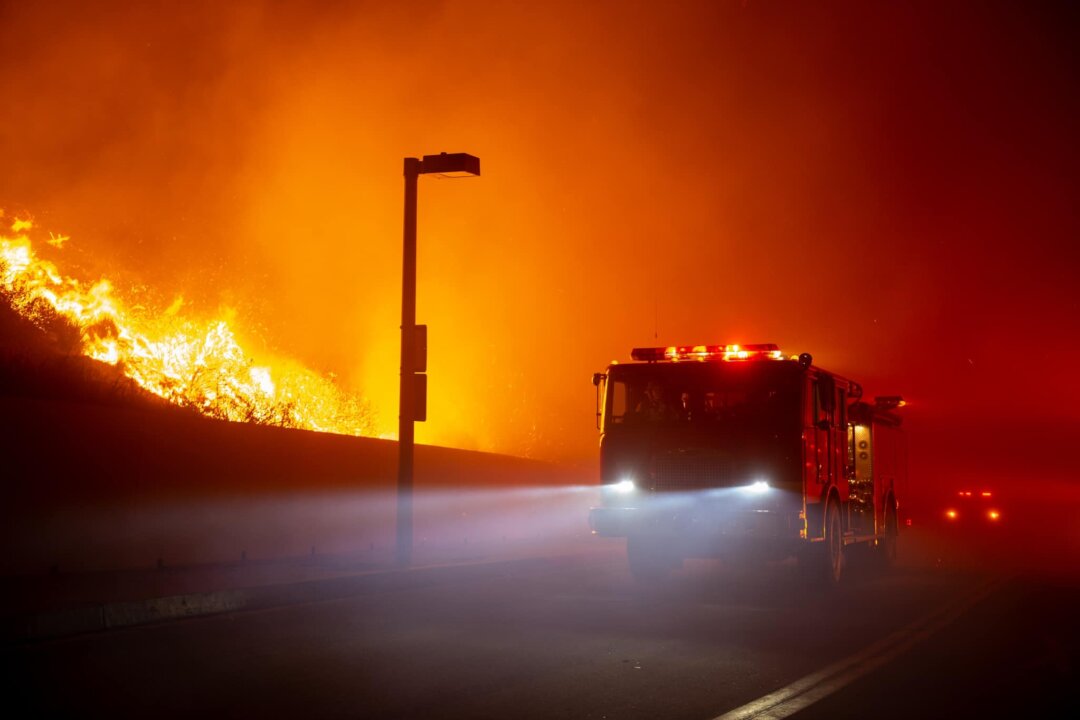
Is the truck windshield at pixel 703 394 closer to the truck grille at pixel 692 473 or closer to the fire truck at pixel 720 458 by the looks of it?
the fire truck at pixel 720 458

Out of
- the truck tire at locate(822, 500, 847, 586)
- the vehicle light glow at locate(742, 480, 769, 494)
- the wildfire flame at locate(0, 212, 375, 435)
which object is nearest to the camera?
the vehicle light glow at locate(742, 480, 769, 494)

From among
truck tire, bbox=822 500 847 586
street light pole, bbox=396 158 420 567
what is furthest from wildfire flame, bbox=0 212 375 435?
truck tire, bbox=822 500 847 586

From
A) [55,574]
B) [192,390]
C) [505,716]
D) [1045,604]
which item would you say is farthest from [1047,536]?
[505,716]

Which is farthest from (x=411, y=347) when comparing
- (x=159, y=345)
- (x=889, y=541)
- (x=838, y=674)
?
(x=159, y=345)

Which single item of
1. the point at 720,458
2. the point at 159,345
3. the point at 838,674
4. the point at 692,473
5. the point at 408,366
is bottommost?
the point at 838,674

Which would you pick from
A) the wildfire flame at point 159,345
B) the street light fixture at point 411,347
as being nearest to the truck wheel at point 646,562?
the street light fixture at point 411,347

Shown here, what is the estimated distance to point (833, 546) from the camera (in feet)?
51.8

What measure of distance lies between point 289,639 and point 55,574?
5.43m

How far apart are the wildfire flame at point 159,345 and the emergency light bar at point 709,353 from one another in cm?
1578

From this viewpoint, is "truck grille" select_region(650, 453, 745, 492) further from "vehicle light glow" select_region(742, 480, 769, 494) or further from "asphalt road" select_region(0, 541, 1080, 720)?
"asphalt road" select_region(0, 541, 1080, 720)

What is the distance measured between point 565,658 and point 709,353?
23.6ft

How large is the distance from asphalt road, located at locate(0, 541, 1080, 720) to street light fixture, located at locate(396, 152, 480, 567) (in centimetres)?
301

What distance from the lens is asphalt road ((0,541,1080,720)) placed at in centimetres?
728

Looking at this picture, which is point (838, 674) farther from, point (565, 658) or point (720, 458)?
point (720, 458)
